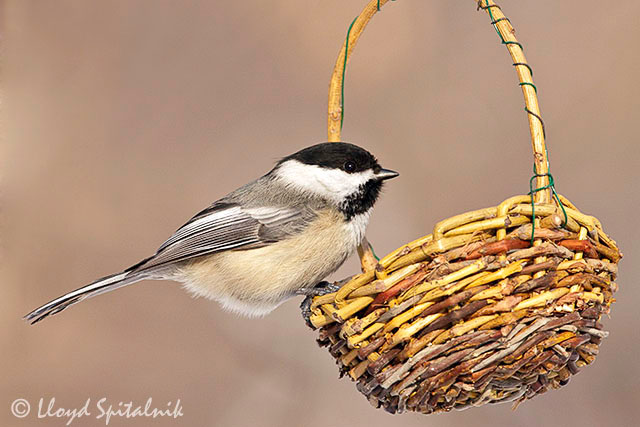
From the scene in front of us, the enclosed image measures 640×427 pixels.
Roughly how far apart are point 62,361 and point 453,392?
1544 millimetres

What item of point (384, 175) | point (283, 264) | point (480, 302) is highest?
point (384, 175)

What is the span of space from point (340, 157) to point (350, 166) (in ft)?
0.09

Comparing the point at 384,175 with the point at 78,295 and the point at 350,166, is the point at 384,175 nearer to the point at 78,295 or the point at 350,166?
the point at 350,166

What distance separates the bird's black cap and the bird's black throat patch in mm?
33

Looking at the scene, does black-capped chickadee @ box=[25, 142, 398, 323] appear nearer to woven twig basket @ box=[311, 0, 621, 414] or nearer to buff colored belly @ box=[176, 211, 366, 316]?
buff colored belly @ box=[176, 211, 366, 316]

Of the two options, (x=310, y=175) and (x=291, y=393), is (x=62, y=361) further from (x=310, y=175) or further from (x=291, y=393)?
(x=310, y=175)

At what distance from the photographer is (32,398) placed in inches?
79.4

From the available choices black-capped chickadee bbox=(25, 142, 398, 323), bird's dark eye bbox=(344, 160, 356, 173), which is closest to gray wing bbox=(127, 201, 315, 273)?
black-capped chickadee bbox=(25, 142, 398, 323)

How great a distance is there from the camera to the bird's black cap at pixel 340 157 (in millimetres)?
1219

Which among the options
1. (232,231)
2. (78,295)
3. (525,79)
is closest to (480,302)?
(525,79)

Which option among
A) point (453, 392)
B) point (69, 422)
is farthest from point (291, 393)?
point (453, 392)

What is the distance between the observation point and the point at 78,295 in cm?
123

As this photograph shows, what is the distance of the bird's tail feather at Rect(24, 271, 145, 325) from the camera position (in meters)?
1.22

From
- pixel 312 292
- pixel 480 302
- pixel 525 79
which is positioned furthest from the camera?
pixel 312 292
